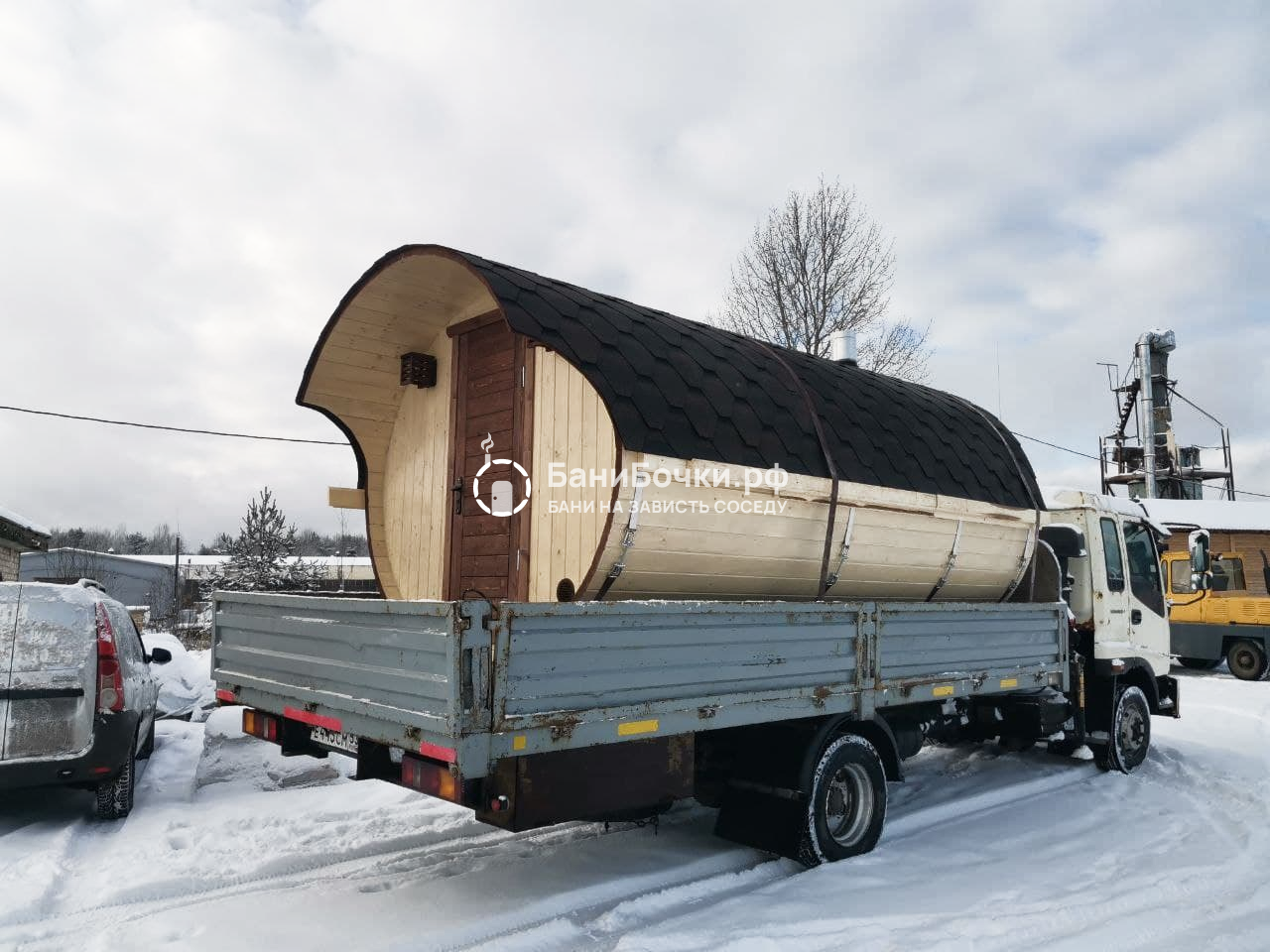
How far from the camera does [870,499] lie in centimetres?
618

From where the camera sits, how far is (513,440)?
19.9ft

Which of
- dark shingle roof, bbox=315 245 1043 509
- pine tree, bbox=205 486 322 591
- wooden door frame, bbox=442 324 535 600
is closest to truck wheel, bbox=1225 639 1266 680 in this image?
dark shingle roof, bbox=315 245 1043 509

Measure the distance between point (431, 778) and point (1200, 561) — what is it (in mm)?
8091

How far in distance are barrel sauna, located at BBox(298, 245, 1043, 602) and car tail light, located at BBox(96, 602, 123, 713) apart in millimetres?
1921

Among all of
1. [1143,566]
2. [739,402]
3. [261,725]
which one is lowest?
[261,725]

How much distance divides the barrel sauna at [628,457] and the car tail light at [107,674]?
6.30ft

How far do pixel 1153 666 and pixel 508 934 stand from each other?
7.09 meters

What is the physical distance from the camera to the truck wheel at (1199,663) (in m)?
18.6

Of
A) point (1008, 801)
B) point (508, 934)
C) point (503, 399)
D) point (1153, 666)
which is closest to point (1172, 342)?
point (1153, 666)

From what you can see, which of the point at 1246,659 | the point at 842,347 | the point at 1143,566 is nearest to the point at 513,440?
the point at 842,347

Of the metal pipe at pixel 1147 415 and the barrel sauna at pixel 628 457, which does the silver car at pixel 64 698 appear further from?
the metal pipe at pixel 1147 415

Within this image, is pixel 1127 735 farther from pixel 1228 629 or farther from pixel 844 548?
pixel 1228 629

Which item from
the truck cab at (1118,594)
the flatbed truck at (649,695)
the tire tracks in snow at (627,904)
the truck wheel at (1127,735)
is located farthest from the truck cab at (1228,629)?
the tire tracks in snow at (627,904)

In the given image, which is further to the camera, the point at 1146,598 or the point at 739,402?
the point at 1146,598
